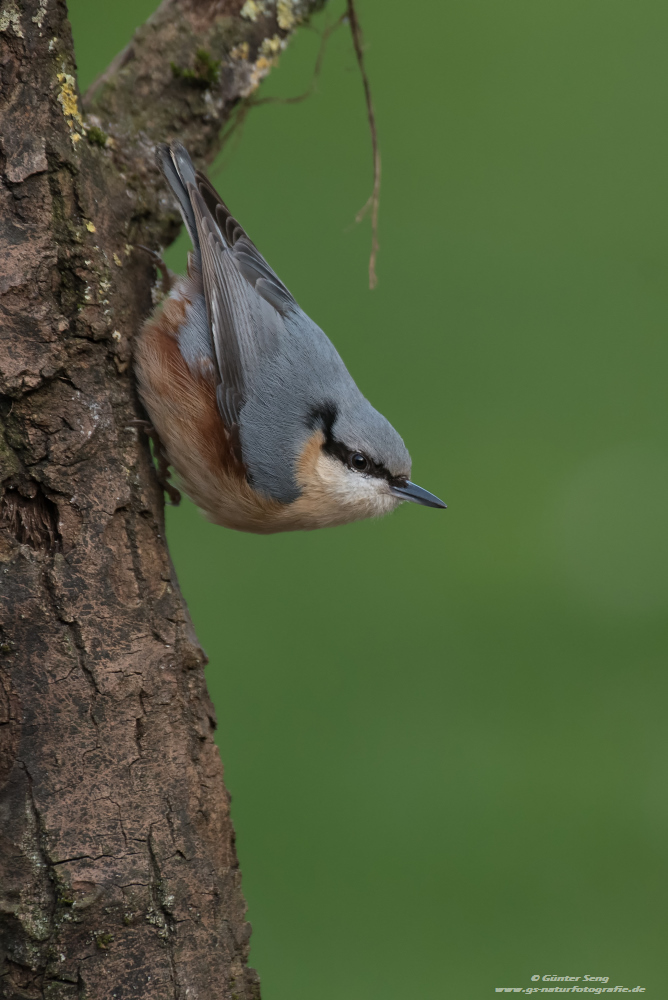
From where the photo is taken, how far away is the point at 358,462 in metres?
2.82

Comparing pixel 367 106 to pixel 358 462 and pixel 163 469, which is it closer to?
pixel 358 462

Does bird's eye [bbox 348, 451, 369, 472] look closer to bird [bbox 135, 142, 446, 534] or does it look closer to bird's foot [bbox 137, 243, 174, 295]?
bird [bbox 135, 142, 446, 534]

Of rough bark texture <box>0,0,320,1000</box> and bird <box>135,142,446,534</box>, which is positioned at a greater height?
bird <box>135,142,446,534</box>

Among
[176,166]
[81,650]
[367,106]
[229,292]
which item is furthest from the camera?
[367,106]

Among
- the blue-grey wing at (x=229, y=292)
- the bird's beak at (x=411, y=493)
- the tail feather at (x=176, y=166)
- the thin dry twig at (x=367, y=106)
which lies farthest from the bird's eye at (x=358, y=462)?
the tail feather at (x=176, y=166)

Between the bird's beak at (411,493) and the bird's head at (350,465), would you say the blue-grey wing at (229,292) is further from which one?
the bird's beak at (411,493)

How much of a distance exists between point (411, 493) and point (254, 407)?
567 mm

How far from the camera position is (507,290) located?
5.04 meters

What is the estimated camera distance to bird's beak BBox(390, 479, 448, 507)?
9.41ft

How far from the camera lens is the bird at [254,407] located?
2615 millimetres

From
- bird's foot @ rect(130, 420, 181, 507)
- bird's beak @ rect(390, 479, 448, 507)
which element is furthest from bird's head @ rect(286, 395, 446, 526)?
bird's foot @ rect(130, 420, 181, 507)

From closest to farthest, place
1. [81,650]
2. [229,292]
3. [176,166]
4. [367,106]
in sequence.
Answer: [81,650] < [176,166] < [229,292] < [367,106]

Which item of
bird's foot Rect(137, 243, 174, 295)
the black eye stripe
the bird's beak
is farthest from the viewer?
the bird's beak

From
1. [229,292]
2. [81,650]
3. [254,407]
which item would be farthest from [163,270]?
[81,650]
